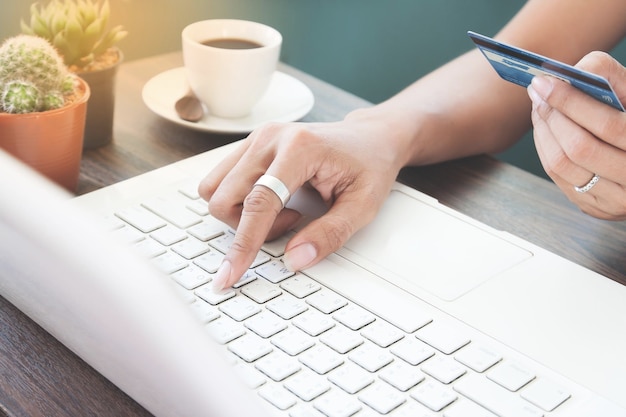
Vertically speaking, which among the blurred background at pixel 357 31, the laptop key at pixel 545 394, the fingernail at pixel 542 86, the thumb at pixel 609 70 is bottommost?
the blurred background at pixel 357 31

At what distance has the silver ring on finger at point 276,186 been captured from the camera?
62cm

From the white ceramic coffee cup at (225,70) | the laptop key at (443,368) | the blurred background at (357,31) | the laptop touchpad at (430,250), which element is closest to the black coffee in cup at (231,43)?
the white ceramic coffee cup at (225,70)

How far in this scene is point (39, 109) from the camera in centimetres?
67

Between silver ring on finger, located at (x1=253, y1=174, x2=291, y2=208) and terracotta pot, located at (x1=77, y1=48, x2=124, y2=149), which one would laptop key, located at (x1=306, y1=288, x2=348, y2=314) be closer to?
silver ring on finger, located at (x1=253, y1=174, x2=291, y2=208)

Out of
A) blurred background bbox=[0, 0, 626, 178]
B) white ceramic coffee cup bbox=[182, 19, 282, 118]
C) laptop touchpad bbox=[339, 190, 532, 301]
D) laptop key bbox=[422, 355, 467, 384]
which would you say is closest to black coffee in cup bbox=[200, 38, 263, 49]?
white ceramic coffee cup bbox=[182, 19, 282, 118]

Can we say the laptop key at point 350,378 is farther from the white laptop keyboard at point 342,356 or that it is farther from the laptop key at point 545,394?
the laptop key at point 545,394

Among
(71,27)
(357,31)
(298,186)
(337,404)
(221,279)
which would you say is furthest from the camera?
(357,31)

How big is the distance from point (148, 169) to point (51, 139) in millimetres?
125

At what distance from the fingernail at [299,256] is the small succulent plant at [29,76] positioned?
264mm

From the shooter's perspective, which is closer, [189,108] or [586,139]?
[586,139]

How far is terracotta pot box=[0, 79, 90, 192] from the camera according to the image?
66 centimetres

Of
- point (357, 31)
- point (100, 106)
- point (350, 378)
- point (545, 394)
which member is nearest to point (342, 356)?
point (350, 378)

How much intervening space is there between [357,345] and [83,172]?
0.39m

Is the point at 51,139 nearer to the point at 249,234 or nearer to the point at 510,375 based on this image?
the point at 249,234
